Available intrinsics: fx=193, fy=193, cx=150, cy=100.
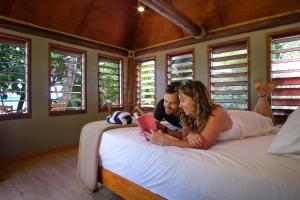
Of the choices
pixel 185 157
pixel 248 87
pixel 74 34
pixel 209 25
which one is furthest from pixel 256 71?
pixel 74 34

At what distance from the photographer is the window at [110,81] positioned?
175 inches

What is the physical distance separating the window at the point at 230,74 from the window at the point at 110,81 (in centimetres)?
217

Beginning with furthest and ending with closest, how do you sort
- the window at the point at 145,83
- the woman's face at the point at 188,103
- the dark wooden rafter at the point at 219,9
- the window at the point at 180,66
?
the window at the point at 145,83 < the window at the point at 180,66 < the dark wooden rafter at the point at 219,9 < the woman's face at the point at 188,103

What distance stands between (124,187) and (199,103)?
0.93 metres

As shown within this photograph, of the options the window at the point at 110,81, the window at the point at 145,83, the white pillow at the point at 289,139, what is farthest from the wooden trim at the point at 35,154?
the white pillow at the point at 289,139

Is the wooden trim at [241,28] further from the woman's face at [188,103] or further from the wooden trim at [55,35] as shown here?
the woman's face at [188,103]

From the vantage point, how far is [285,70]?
9.22 ft

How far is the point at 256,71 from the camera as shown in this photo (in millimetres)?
3080

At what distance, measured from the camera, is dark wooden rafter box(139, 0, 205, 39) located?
2703 millimetres

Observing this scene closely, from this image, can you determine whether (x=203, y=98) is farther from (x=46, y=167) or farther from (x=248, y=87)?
(x=46, y=167)

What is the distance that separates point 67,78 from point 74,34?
883mm

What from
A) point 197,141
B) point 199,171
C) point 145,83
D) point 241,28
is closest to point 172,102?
point 197,141

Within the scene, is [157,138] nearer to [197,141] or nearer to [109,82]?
[197,141]

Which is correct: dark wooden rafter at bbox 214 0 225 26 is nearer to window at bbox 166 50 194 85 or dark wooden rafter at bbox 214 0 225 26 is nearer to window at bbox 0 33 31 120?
window at bbox 166 50 194 85
